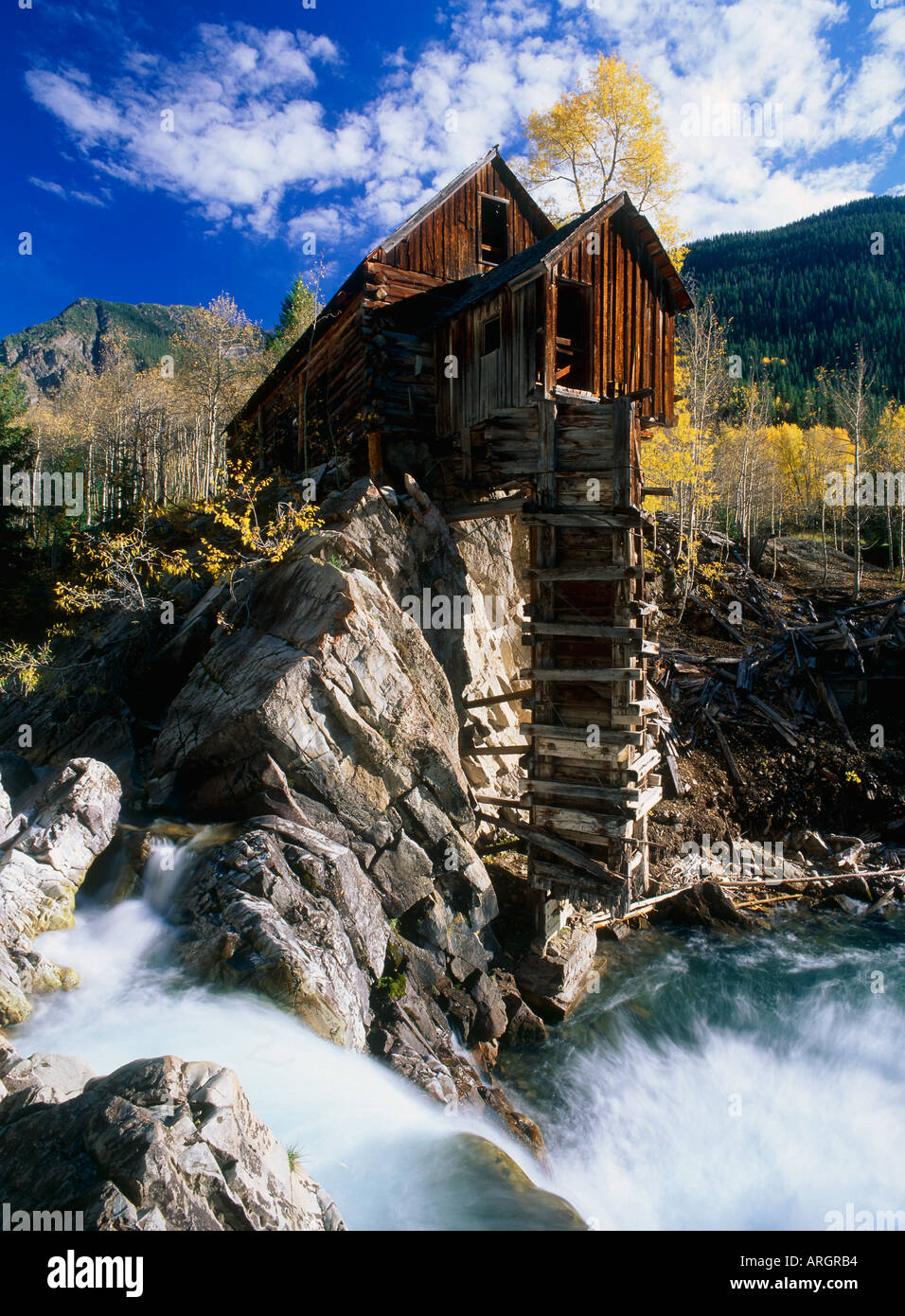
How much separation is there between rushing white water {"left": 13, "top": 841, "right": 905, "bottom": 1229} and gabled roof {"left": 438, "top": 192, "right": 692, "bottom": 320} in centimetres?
1266

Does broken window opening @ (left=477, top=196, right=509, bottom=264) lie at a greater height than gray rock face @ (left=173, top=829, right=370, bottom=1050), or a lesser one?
greater

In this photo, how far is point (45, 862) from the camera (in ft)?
29.0

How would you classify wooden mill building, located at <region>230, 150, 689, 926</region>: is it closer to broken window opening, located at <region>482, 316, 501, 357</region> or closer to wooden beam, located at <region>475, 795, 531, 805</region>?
broken window opening, located at <region>482, 316, 501, 357</region>

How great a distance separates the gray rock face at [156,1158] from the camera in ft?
14.0

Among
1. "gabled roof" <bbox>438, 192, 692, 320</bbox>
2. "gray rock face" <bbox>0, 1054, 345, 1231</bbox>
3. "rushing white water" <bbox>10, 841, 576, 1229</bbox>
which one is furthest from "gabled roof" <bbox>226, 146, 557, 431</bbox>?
"gray rock face" <bbox>0, 1054, 345, 1231</bbox>

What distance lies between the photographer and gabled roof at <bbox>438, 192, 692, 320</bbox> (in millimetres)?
13102

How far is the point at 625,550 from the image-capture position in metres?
11.8

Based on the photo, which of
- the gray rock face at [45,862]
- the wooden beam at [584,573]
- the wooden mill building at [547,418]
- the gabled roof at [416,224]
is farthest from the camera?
the gabled roof at [416,224]

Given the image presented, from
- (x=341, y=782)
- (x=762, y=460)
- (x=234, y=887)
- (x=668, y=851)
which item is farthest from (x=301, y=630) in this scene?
(x=762, y=460)

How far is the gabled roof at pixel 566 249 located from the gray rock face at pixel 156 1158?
45.1 ft

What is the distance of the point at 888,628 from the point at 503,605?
1184 centimetres

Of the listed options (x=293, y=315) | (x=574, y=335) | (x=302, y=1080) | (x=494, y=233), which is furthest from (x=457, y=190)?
(x=293, y=315)

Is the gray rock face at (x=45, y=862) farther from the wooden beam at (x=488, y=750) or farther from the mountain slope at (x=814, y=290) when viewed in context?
the mountain slope at (x=814, y=290)

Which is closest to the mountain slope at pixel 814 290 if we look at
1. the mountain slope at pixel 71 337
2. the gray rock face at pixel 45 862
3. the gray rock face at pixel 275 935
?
the gray rock face at pixel 275 935
